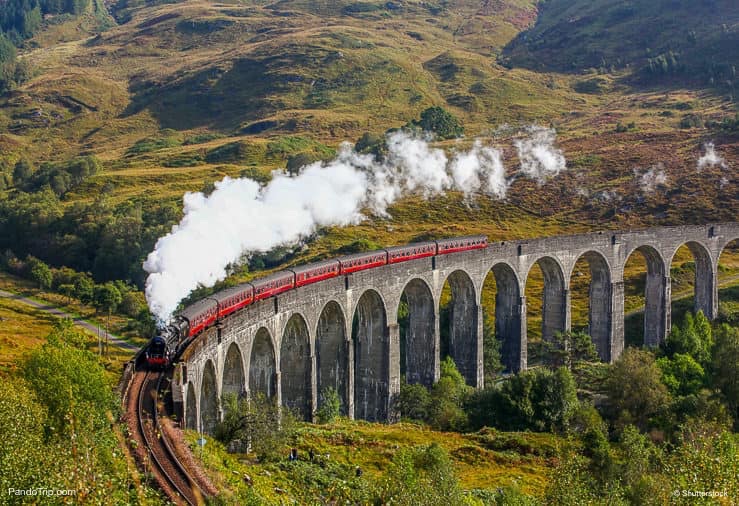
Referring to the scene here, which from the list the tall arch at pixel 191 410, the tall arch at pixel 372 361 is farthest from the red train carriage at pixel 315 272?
the tall arch at pixel 191 410

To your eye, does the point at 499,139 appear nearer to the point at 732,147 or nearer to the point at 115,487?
the point at 732,147

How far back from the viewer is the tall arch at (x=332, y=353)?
45844mm

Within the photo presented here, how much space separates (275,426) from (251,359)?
350 inches

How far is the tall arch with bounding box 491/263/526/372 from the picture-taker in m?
58.7

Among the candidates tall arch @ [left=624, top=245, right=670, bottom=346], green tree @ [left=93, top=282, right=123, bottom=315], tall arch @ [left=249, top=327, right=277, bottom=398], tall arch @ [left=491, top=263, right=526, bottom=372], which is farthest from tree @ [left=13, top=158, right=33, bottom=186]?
tall arch @ [left=249, top=327, right=277, bottom=398]

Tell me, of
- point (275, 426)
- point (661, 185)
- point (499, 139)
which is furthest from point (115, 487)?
point (499, 139)

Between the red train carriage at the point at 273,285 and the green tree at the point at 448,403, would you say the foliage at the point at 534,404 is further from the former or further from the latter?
the red train carriage at the point at 273,285

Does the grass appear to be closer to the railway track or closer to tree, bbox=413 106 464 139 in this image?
the railway track

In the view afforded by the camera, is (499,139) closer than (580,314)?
No

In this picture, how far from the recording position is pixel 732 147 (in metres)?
102

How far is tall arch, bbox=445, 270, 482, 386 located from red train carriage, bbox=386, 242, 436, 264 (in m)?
3.12

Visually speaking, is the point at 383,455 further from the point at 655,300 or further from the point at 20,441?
the point at 655,300

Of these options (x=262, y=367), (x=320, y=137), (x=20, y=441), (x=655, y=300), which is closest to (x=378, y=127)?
(x=320, y=137)

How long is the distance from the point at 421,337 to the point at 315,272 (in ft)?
41.3
